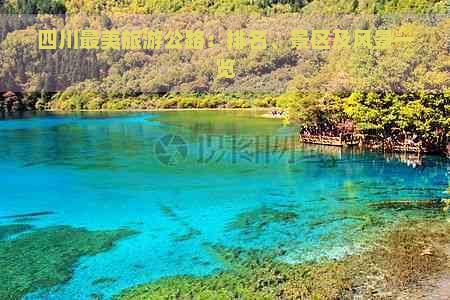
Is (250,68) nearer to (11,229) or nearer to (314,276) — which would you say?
(11,229)

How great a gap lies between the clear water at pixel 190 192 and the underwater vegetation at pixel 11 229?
836mm

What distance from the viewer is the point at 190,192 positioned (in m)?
26.9

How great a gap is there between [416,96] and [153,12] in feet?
503

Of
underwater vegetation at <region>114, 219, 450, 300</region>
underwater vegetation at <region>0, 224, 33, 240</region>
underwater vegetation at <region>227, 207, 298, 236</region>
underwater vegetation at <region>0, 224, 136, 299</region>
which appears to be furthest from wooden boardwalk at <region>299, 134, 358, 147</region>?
underwater vegetation at <region>0, 224, 33, 240</region>

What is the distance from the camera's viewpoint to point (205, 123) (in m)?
67.1

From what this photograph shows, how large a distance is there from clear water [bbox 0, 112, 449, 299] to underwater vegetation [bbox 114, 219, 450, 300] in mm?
733

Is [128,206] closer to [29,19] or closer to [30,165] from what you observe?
[30,165]

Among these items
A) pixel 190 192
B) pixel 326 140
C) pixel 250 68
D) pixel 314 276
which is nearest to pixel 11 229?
pixel 190 192

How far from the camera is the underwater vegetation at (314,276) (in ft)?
46.3

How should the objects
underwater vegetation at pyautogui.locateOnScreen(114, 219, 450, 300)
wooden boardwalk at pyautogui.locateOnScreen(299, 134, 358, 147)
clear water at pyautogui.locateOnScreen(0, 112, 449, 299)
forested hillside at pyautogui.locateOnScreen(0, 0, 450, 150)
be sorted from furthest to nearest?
wooden boardwalk at pyautogui.locateOnScreen(299, 134, 358, 147) → forested hillside at pyautogui.locateOnScreen(0, 0, 450, 150) → clear water at pyautogui.locateOnScreen(0, 112, 449, 299) → underwater vegetation at pyautogui.locateOnScreen(114, 219, 450, 300)

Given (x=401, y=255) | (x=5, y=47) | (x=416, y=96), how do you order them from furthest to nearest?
(x=5, y=47) < (x=416, y=96) < (x=401, y=255)

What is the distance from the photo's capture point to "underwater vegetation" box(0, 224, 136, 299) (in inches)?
606

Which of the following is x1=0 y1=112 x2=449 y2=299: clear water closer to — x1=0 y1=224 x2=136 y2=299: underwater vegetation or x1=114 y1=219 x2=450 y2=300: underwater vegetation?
x1=0 y1=224 x2=136 y2=299: underwater vegetation

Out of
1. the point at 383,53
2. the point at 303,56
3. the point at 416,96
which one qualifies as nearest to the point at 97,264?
the point at 416,96
